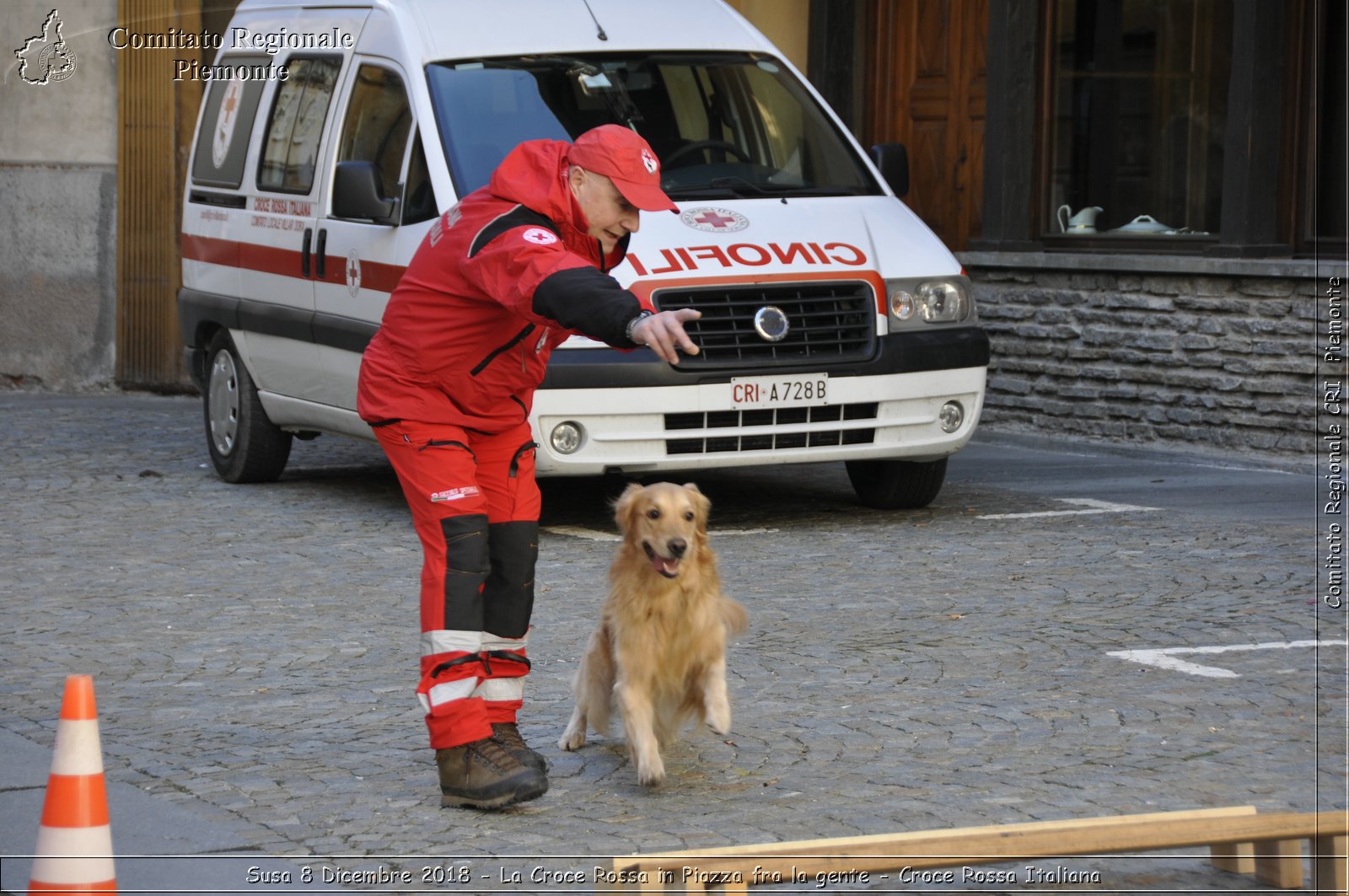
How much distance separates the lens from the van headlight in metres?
9.24

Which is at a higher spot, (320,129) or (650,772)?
(320,129)

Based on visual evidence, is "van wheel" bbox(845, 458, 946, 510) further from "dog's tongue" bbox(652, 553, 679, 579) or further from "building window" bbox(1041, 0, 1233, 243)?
"dog's tongue" bbox(652, 553, 679, 579)

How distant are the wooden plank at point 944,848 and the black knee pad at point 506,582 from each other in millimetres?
1595

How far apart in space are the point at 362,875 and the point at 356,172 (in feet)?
17.1

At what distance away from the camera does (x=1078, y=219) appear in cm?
1354

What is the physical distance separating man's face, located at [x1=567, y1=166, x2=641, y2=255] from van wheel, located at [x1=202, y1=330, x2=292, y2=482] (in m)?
6.10

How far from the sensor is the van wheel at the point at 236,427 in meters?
10.8

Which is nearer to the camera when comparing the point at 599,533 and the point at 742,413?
the point at 742,413

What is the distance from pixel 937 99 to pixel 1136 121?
6.53 ft

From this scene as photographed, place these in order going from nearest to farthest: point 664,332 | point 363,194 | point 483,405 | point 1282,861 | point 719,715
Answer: point 1282,861, point 664,332, point 483,405, point 719,715, point 363,194

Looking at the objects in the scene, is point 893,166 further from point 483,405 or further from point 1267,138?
point 483,405

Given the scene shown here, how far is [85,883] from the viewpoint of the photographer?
398 centimetres

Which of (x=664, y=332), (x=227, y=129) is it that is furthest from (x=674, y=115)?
(x=664, y=332)

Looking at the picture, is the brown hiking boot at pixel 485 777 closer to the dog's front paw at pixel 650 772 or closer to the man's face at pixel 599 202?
the dog's front paw at pixel 650 772
